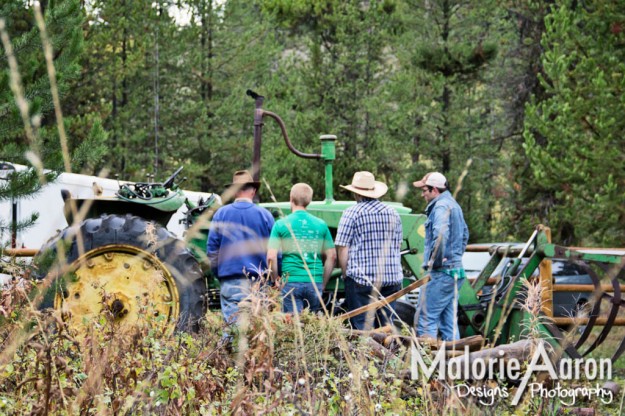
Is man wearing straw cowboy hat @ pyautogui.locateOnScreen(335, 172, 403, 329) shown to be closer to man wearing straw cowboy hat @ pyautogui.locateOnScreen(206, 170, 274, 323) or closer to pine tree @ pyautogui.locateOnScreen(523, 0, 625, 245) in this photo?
man wearing straw cowboy hat @ pyautogui.locateOnScreen(206, 170, 274, 323)

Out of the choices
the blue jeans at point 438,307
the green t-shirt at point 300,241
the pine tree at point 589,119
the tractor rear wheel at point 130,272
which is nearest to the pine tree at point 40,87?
the tractor rear wheel at point 130,272

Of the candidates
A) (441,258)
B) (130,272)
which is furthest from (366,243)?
(130,272)

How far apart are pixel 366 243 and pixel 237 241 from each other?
1.05 meters

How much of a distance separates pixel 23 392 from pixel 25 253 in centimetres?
321

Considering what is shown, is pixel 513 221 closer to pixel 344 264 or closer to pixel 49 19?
pixel 344 264

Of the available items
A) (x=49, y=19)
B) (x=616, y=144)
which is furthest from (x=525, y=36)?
(x=49, y=19)

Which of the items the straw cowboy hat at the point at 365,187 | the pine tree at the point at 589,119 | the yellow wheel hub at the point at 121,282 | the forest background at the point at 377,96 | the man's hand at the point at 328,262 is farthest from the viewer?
the forest background at the point at 377,96

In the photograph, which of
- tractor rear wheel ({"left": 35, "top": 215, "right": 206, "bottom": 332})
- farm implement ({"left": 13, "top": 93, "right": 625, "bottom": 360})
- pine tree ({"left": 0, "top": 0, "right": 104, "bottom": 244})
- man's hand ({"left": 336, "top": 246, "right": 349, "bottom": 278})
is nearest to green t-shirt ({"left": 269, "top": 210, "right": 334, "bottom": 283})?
man's hand ({"left": 336, "top": 246, "right": 349, "bottom": 278})

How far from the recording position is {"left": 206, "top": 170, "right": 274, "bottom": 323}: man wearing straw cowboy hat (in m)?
7.29

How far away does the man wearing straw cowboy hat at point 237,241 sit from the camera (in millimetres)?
7293

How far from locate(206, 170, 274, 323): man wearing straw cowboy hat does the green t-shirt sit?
0.15m

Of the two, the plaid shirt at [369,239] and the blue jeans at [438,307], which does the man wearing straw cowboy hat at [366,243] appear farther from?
the blue jeans at [438,307]

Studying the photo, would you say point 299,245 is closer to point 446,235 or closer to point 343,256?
point 343,256

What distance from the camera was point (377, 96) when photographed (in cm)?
2191
